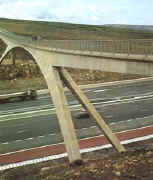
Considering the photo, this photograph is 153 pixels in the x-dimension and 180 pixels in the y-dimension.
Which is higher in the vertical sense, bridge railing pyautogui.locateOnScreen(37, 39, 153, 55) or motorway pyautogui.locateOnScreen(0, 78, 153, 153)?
bridge railing pyautogui.locateOnScreen(37, 39, 153, 55)

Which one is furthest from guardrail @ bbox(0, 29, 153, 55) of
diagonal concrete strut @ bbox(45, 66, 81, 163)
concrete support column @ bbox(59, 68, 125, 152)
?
diagonal concrete strut @ bbox(45, 66, 81, 163)

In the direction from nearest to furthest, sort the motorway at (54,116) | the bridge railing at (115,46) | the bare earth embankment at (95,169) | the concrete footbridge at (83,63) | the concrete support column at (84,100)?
the bridge railing at (115,46) → the concrete footbridge at (83,63) → the bare earth embankment at (95,169) → the concrete support column at (84,100) → the motorway at (54,116)

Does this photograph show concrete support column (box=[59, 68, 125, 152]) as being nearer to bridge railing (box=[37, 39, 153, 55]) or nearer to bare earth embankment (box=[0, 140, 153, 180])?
bridge railing (box=[37, 39, 153, 55])

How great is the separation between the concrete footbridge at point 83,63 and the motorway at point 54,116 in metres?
6.43

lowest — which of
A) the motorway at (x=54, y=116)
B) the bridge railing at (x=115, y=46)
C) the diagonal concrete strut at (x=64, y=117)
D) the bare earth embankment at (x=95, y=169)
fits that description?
the motorway at (x=54, y=116)

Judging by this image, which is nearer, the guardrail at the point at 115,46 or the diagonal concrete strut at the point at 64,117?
the guardrail at the point at 115,46

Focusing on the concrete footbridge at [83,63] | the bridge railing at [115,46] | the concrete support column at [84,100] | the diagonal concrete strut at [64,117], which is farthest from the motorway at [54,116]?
the bridge railing at [115,46]

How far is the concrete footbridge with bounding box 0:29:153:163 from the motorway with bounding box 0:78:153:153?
643cm

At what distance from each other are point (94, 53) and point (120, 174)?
8196 millimetres

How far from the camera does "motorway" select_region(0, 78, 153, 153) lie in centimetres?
2747

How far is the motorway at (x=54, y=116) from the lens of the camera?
27469mm

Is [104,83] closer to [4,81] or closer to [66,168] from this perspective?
[4,81]

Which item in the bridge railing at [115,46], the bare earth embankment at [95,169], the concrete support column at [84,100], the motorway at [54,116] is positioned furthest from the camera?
the motorway at [54,116]

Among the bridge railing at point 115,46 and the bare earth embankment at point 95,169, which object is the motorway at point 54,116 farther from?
the bridge railing at point 115,46
